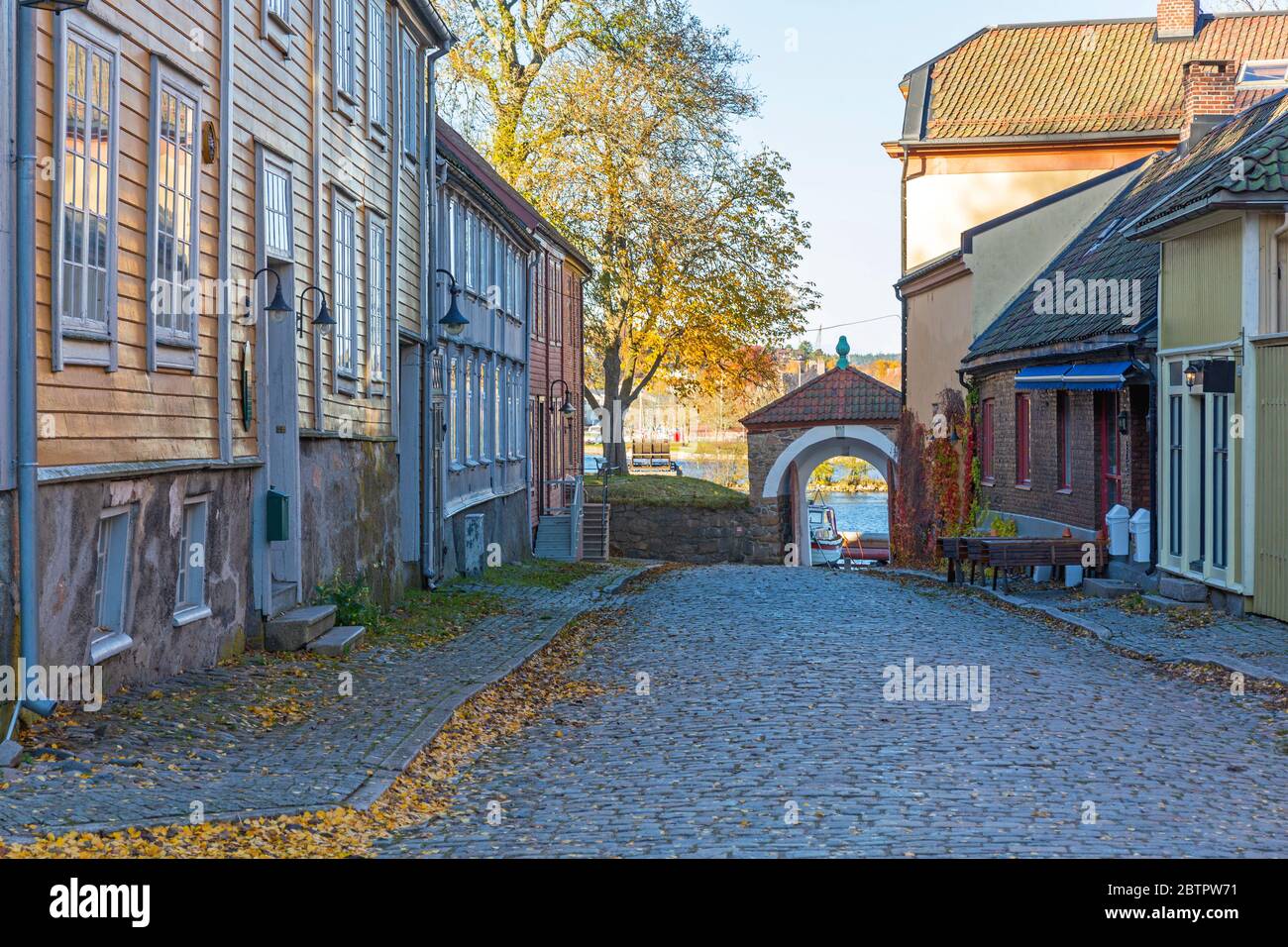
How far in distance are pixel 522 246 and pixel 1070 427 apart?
1298cm

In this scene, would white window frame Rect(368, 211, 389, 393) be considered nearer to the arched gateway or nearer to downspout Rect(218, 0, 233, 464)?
downspout Rect(218, 0, 233, 464)

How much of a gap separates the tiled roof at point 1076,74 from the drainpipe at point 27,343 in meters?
30.0

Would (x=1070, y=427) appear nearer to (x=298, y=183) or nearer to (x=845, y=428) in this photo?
(x=298, y=183)

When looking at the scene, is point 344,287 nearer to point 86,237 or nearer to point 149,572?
point 149,572

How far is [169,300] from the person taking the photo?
1090 cm

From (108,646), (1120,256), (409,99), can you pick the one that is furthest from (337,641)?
(1120,256)

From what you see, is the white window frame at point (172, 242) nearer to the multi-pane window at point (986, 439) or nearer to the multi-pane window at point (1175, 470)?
the multi-pane window at point (1175, 470)

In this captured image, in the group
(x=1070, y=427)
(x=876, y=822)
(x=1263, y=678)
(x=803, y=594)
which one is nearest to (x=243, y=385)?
(x=876, y=822)

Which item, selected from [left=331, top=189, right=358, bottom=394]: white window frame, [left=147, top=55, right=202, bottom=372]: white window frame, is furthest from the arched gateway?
[left=147, top=55, right=202, bottom=372]: white window frame

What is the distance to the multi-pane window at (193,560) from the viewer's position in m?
11.2

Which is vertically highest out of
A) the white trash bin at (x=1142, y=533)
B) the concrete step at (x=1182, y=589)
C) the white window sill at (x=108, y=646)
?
the white trash bin at (x=1142, y=533)

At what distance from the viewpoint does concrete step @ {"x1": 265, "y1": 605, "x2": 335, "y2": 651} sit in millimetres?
12609

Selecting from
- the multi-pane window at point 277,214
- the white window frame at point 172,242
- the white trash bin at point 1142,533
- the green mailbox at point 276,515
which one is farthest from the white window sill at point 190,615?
the white trash bin at point 1142,533

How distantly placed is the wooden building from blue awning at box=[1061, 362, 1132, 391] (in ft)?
28.7
